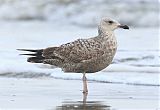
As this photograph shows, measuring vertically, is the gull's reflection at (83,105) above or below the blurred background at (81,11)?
below

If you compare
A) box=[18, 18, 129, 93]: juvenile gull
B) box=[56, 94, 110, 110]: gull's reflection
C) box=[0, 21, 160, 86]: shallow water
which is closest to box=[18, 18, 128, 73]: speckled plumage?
box=[18, 18, 129, 93]: juvenile gull

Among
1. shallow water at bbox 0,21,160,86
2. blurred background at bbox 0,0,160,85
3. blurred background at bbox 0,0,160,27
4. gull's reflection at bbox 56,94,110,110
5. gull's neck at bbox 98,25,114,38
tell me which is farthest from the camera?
blurred background at bbox 0,0,160,27

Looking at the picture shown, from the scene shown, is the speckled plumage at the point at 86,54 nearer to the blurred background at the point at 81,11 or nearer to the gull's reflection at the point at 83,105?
the gull's reflection at the point at 83,105

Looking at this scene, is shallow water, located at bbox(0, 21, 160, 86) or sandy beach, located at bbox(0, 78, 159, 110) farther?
shallow water, located at bbox(0, 21, 160, 86)

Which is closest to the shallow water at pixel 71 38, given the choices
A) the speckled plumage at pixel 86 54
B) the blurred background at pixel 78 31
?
the blurred background at pixel 78 31

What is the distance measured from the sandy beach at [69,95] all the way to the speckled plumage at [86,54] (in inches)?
11.4

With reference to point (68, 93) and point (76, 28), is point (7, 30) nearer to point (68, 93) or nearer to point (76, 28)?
point (76, 28)

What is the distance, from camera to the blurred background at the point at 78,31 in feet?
32.4

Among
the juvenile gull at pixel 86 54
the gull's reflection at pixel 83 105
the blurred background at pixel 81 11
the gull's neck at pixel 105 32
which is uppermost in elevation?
the blurred background at pixel 81 11

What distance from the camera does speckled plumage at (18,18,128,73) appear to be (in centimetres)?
863

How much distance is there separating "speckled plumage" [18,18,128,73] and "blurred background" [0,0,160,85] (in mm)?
594

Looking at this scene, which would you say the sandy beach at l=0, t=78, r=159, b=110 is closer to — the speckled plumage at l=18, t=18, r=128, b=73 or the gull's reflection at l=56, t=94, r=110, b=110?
the gull's reflection at l=56, t=94, r=110, b=110

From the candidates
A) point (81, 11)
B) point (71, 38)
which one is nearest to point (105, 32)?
point (71, 38)

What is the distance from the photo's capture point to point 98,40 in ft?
28.7
